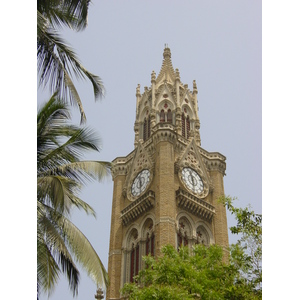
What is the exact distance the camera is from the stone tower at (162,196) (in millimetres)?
35656

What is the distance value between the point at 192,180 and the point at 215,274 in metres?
22.2

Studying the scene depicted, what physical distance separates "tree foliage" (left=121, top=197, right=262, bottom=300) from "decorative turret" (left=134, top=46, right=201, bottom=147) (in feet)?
79.0

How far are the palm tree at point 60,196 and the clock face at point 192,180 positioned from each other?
27347mm

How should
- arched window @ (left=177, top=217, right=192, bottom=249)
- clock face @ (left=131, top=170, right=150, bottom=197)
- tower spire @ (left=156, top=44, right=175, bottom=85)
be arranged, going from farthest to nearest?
tower spire @ (left=156, top=44, right=175, bottom=85) → clock face @ (left=131, top=170, right=150, bottom=197) → arched window @ (left=177, top=217, right=192, bottom=249)

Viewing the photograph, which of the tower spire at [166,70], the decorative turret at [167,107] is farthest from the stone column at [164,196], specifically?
the tower spire at [166,70]

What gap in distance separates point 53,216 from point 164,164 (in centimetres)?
2712

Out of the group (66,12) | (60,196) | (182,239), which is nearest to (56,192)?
(60,196)

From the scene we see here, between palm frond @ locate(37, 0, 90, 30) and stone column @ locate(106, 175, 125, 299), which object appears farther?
stone column @ locate(106, 175, 125, 299)

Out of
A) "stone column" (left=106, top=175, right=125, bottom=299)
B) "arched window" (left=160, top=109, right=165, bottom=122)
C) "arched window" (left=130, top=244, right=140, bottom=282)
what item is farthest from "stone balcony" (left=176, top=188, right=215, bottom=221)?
"arched window" (left=160, top=109, right=165, bottom=122)

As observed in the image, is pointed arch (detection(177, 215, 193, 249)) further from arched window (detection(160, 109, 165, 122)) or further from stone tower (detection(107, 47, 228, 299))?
arched window (detection(160, 109, 165, 122))

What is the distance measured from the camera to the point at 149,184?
3781 cm

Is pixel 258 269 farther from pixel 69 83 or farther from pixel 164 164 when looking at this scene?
pixel 164 164

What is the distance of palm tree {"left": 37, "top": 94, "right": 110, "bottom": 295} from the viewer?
9664 millimetres

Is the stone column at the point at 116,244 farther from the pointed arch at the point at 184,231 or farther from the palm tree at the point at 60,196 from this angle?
the palm tree at the point at 60,196
